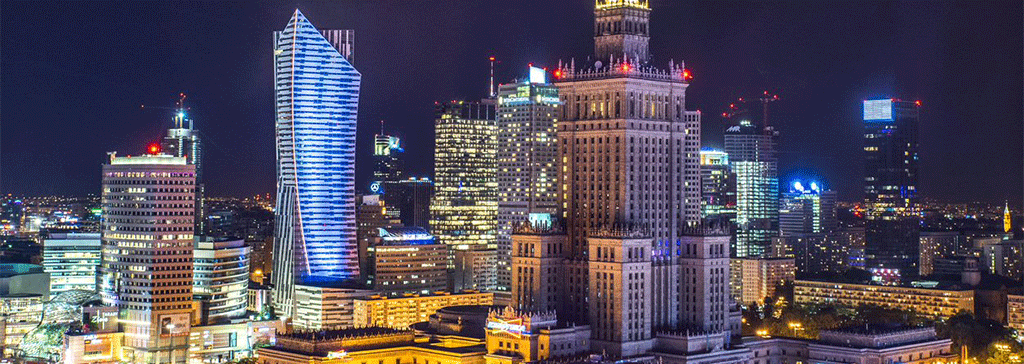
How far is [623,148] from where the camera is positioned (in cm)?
14925

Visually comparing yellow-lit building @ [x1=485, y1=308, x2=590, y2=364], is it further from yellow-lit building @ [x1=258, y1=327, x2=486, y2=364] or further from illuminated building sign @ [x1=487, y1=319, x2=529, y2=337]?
yellow-lit building @ [x1=258, y1=327, x2=486, y2=364]

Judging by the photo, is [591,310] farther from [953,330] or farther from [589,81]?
[953,330]

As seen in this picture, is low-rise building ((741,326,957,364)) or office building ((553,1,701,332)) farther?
low-rise building ((741,326,957,364))

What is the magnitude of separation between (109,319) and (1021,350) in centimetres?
11700

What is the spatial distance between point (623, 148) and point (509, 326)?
21138 millimetres

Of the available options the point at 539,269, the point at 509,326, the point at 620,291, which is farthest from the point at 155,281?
the point at 620,291

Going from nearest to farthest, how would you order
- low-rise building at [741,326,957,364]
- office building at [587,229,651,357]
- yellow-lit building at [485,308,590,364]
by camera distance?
yellow-lit building at [485,308,590,364], office building at [587,229,651,357], low-rise building at [741,326,957,364]

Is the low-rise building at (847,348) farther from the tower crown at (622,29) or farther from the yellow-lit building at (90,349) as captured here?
the yellow-lit building at (90,349)

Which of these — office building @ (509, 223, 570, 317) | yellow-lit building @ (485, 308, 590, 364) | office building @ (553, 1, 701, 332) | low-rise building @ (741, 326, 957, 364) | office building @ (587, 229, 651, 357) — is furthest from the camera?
low-rise building @ (741, 326, 957, 364)

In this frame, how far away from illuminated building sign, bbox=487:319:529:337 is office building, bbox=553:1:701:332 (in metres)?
8.85

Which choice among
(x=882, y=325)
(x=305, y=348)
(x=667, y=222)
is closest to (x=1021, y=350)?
(x=882, y=325)

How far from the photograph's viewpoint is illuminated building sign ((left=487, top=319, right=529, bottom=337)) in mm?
143000

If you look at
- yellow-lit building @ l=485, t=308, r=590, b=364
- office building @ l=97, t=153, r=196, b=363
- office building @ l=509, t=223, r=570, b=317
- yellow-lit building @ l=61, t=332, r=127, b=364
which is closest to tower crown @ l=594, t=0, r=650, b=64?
office building @ l=509, t=223, r=570, b=317

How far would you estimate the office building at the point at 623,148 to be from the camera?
150 m
